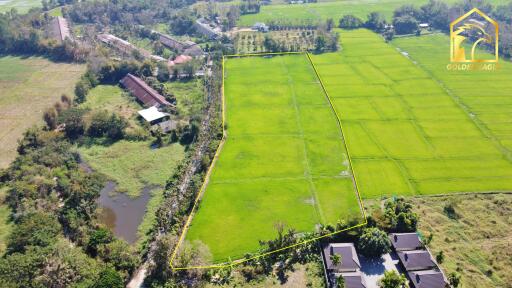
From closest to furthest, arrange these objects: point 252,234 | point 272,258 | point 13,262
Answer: point 13,262, point 272,258, point 252,234

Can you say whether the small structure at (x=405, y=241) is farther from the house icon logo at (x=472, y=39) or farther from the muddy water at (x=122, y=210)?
the house icon logo at (x=472, y=39)

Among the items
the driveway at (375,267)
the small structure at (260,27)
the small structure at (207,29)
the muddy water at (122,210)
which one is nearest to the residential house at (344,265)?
the driveway at (375,267)

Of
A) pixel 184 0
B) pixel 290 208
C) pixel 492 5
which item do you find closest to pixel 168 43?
pixel 184 0

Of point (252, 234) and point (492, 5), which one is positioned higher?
point (492, 5)

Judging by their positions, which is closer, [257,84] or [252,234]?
[252,234]

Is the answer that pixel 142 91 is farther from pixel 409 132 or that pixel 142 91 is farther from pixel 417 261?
pixel 417 261

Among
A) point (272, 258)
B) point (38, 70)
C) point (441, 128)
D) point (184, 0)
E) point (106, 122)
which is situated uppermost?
point (184, 0)

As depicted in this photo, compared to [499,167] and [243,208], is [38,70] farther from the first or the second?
[499,167]
